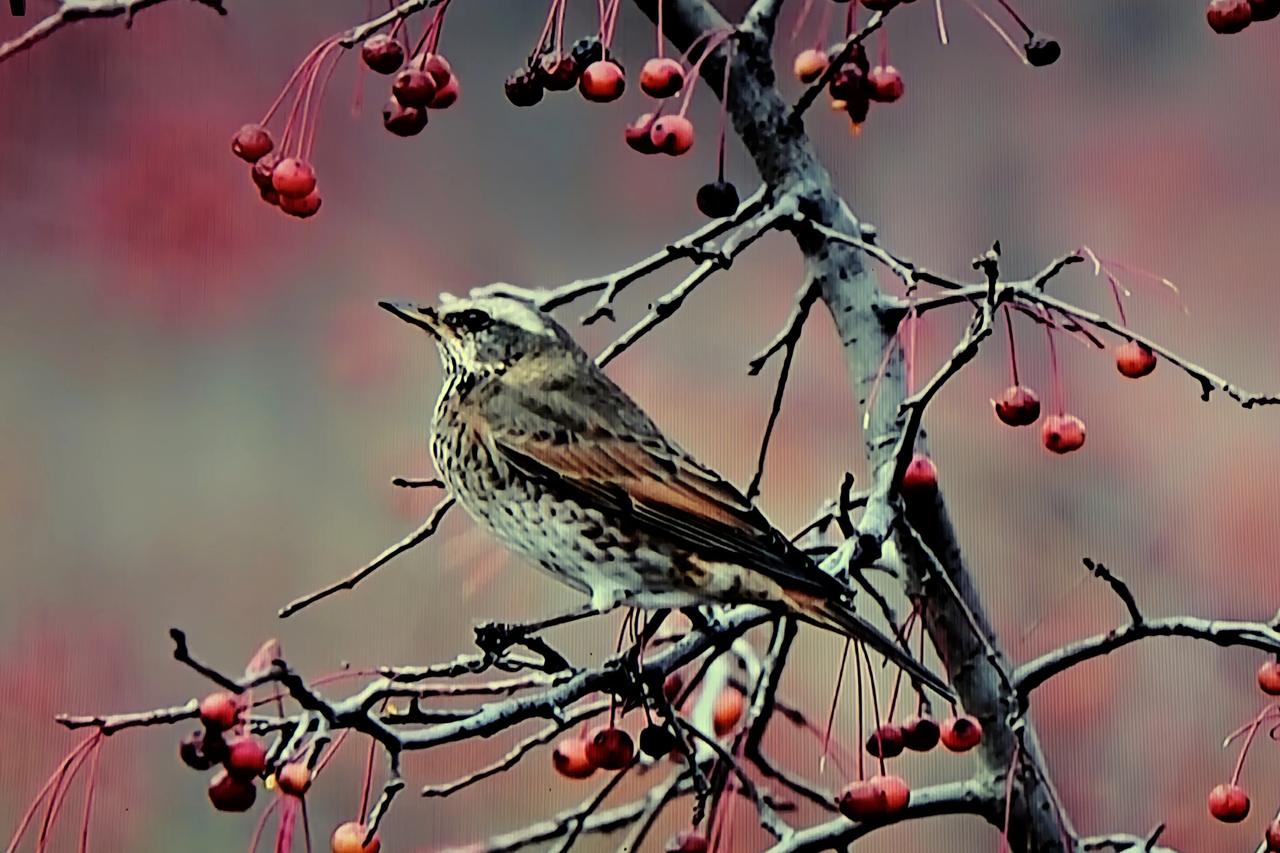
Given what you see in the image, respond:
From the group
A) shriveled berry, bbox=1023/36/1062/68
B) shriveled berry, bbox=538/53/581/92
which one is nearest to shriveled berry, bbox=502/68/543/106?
shriveled berry, bbox=538/53/581/92

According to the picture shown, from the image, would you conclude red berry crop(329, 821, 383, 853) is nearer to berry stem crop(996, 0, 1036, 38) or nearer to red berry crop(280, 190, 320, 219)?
red berry crop(280, 190, 320, 219)

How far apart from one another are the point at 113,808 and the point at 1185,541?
3.05 feet

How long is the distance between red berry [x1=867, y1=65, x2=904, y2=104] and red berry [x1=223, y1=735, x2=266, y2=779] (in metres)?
0.75

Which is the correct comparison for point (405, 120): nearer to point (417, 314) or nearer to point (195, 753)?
point (417, 314)

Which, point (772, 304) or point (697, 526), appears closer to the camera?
point (697, 526)

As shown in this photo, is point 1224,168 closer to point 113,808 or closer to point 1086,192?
point 1086,192

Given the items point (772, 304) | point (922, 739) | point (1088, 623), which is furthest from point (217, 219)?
point (1088, 623)

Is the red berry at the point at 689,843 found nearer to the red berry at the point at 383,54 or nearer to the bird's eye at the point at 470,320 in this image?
the bird's eye at the point at 470,320

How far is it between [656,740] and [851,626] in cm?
18

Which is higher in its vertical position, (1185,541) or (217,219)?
(1185,541)

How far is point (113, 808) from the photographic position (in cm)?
116

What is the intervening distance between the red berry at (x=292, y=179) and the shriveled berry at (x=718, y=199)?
1.07 ft

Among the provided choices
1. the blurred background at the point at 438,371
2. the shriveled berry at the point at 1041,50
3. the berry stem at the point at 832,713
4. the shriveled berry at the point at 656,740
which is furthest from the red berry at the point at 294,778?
the shriveled berry at the point at 1041,50

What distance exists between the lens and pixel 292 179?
3.72 feet
